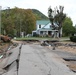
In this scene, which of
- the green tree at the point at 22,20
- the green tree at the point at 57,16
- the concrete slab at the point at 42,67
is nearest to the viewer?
the concrete slab at the point at 42,67

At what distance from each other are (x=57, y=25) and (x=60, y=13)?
6775 millimetres

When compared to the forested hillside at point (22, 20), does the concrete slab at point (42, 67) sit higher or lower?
lower

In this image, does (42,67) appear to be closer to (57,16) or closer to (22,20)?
(57,16)

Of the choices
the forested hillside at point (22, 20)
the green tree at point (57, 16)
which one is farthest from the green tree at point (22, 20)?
the green tree at point (57, 16)

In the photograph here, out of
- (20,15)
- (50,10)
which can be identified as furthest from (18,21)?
(50,10)

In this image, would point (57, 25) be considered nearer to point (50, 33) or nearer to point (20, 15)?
point (50, 33)

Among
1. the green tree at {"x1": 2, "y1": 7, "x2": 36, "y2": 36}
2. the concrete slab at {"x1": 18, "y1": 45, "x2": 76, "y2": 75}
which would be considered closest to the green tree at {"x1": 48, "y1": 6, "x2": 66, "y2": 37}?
the green tree at {"x1": 2, "y1": 7, "x2": 36, "y2": 36}

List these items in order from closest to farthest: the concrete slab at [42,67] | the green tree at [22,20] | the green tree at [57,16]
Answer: the concrete slab at [42,67], the green tree at [57,16], the green tree at [22,20]

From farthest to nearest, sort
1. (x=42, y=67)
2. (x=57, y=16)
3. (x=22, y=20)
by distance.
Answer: (x=22, y=20) < (x=57, y=16) < (x=42, y=67)

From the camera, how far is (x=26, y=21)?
111312 millimetres

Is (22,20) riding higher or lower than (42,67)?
higher

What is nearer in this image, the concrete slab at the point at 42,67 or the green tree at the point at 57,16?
the concrete slab at the point at 42,67

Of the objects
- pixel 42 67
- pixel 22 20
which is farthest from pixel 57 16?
pixel 42 67

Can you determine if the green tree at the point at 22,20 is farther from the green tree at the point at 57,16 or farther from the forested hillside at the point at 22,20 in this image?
the green tree at the point at 57,16
